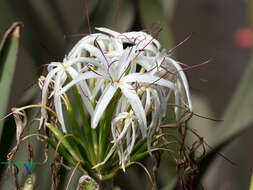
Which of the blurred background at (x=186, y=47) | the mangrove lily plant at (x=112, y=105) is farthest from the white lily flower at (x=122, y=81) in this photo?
the blurred background at (x=186, y=47)

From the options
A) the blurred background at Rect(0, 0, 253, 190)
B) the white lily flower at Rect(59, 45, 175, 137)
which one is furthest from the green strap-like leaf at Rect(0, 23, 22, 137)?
the white lily flower at Rect(59, 45, 175, 137)

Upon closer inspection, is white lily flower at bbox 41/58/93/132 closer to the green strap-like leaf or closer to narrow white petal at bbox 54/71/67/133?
narrow white petal at bbox 54/71/67/133

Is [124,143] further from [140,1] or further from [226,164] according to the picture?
[226,164]

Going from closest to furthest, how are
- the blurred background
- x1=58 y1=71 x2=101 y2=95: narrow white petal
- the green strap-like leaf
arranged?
x1=58 y1=71 x2=101 y2=95: narrow white petal
the green strap-like leaf
the blurred background

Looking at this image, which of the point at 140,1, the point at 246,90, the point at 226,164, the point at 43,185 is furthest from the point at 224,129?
the point at 226,164

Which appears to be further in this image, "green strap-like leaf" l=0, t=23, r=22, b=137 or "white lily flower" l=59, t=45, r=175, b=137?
"green strap-like leaf" l=0, t=23, r=22, b=137

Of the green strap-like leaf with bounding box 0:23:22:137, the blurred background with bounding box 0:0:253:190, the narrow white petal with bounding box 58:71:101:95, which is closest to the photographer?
the narrow white petal with bounding box 58:71:101:95
